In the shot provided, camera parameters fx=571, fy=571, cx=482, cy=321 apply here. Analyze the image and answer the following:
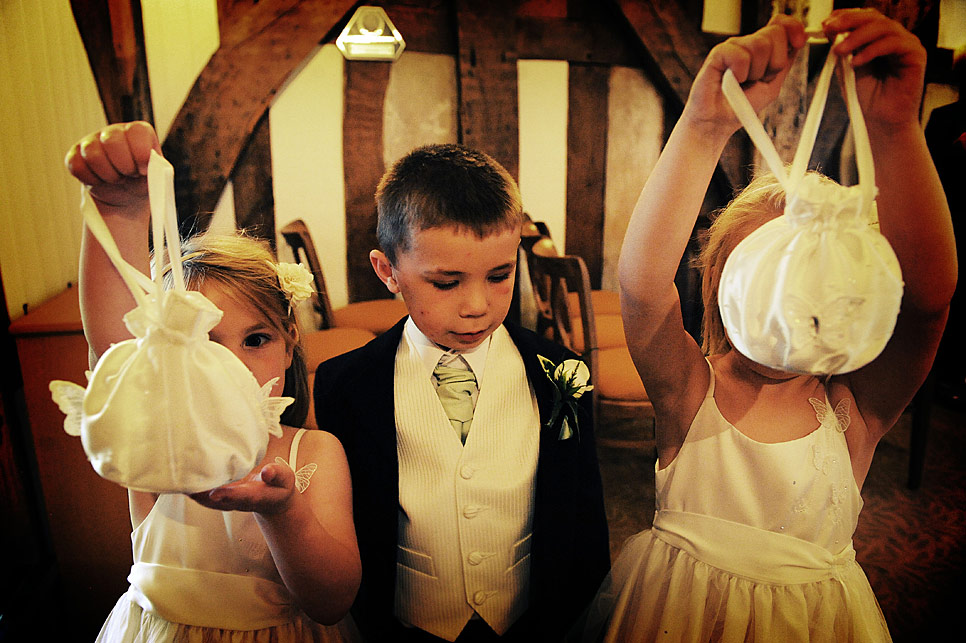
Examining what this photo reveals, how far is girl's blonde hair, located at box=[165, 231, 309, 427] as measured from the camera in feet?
2.66

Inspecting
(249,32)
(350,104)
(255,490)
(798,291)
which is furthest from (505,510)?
→ (249,32)

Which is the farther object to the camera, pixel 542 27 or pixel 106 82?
pixel 542 27

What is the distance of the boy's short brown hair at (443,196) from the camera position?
2.58 ft

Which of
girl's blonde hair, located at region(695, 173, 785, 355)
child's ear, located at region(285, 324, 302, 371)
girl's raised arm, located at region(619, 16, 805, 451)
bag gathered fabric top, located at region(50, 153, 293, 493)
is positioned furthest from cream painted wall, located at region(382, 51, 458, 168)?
bag gathered fabric top, located at region(50, 153, 293, 493)

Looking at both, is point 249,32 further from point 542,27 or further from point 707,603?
point 707,603

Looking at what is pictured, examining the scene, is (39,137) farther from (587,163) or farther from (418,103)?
(587,163)

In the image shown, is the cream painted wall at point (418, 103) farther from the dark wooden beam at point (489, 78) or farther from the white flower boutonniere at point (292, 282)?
the white flower boutonniere at point (292, 282)

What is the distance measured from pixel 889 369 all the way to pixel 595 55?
114 centimetres

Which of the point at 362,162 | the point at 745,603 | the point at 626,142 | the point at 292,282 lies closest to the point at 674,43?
the point at 626,142

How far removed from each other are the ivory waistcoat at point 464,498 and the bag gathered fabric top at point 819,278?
0.44m

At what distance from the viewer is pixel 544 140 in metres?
1.66

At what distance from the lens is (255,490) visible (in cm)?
58

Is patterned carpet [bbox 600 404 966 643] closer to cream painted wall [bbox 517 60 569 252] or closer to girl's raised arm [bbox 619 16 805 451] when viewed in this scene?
cream painted wall [bbox 517 60 569 252]

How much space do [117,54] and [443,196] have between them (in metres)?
1.11
